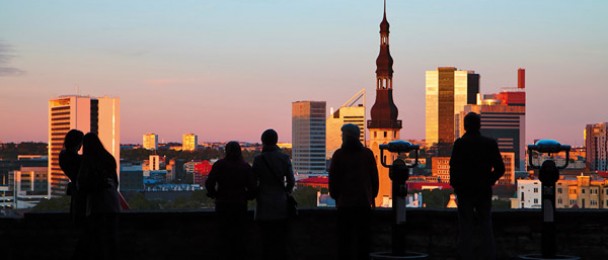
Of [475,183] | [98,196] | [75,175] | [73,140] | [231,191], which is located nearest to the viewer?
[475,183]

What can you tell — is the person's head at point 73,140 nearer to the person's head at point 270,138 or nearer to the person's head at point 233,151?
the person's head at point 233,151

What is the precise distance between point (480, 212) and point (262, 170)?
212 cm

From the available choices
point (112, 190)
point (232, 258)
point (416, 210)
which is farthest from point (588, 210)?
point (112, 190)

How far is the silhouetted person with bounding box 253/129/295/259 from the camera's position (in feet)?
37.7

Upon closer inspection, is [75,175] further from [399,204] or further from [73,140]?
[399,204]

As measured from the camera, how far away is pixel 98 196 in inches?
429

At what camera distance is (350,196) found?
1094 cm

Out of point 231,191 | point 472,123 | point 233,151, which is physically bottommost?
point 231,191

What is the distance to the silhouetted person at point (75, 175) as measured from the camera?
10945 mm

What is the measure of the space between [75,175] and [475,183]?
3.59 m

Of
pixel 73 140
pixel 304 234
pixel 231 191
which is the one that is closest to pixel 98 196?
pixel 73 140

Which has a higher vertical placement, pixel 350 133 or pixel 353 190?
pixel 350 133

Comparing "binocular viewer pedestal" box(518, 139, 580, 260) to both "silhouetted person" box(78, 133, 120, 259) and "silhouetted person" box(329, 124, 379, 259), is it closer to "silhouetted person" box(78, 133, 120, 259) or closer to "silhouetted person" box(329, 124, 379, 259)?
"silhouetted person" box(329, 124, 379, 259)

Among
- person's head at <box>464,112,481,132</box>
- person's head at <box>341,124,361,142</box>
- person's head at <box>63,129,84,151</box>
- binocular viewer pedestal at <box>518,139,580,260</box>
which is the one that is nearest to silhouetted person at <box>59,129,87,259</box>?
person's head at <box>63,129,84,151</box>
